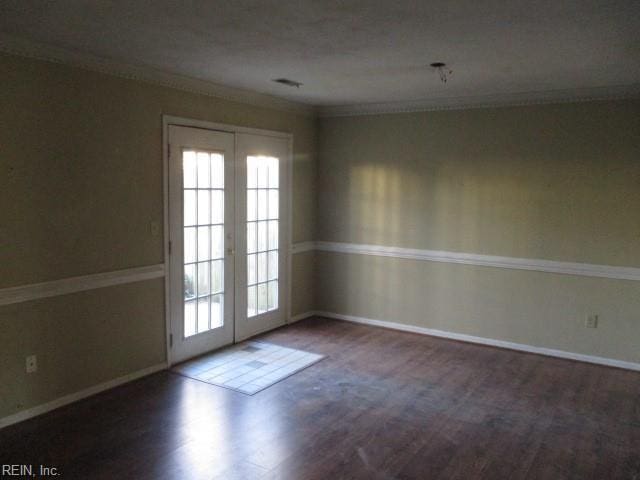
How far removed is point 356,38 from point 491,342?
11.2 feet

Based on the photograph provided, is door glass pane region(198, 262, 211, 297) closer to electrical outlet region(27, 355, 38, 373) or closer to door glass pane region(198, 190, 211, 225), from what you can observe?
door glass pane region(198, 190, 211, 225)

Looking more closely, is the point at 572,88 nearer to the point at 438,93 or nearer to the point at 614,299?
the point at 438,93

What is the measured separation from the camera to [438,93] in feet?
16.1

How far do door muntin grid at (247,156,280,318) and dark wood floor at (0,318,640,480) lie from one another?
1180 mm

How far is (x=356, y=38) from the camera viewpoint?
3.06 metres

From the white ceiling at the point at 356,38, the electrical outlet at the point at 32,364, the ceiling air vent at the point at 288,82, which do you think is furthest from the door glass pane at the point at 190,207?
the electrical outlet at the point at 32,364

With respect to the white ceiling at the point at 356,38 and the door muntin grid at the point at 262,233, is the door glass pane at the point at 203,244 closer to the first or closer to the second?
the door muntin grid at the point at 262,233

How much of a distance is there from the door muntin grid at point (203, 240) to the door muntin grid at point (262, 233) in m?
0.44

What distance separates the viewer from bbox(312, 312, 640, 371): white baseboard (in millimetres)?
4676

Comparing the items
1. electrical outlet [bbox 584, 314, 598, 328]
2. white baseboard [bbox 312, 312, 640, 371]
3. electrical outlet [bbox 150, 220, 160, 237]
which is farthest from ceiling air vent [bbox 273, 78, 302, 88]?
electrical outlet [bbox 584, 314, 598, 328]

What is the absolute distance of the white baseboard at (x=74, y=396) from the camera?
3400 millimetres

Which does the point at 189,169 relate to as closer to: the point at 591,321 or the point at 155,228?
the point at 155,228

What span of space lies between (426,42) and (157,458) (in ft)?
9.54

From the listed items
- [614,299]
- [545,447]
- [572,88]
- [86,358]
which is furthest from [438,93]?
[86,358]
